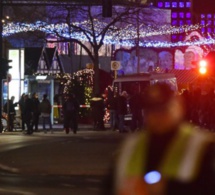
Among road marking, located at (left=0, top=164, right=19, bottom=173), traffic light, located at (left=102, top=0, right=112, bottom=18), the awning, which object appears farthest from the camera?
the awning

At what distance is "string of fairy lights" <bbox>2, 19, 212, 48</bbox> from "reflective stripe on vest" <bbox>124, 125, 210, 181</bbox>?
3765 centimetres

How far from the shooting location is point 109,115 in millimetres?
41625

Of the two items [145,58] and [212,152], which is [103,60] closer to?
[145,58]

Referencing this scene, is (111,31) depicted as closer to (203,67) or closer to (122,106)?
(203,67)

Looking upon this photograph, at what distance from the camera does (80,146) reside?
25.8 meters

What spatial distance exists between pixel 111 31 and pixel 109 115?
46.2 feet

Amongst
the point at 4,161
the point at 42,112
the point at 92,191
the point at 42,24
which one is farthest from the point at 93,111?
the point at 92,191

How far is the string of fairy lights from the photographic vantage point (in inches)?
1815

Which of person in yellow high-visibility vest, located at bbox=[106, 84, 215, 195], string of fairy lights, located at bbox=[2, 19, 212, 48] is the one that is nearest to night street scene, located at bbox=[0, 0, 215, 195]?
person in yellow high-visibility vest, located at bbox=[106, 84, 215, 195]

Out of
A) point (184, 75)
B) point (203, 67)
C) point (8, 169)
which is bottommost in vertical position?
point (8, 169)

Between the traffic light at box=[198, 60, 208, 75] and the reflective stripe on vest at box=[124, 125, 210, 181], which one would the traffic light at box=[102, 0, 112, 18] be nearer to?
the traffic light at box=[198, 60, 208, 75]

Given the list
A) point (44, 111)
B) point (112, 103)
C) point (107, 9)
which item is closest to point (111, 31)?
point (112, 103)

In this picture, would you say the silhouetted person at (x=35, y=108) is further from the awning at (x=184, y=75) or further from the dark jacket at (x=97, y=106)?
the awning at (x=184, y=75)

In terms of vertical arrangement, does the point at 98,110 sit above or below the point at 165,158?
below
